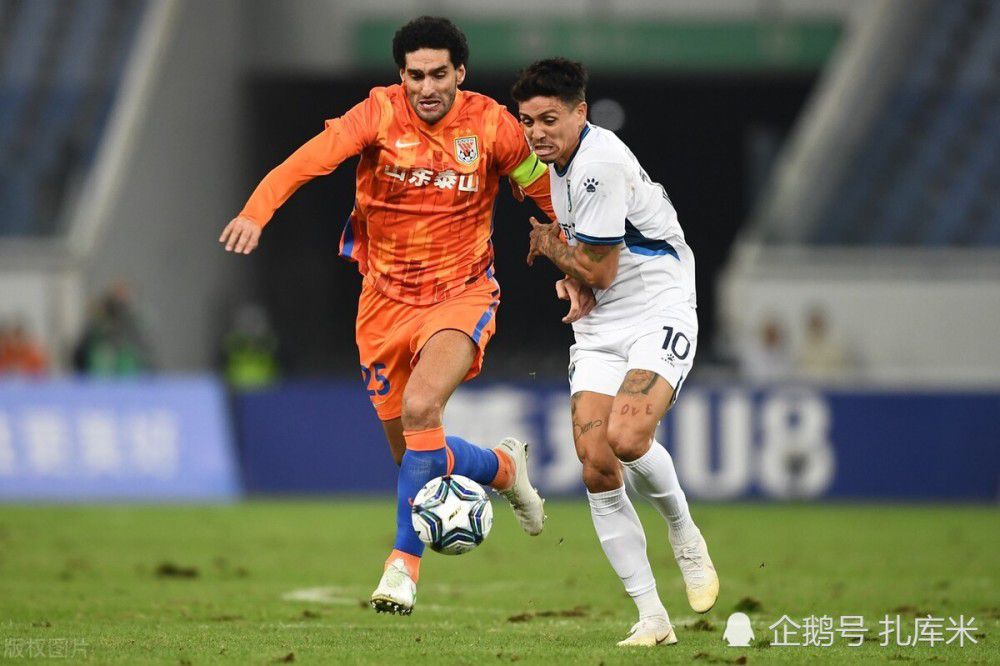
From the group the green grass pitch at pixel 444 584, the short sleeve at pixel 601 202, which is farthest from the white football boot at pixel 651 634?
the short sleeve at pixel 601 202

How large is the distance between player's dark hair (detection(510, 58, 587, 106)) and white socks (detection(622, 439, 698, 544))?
162 cm

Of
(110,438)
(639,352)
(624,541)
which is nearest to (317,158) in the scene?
(639,352)

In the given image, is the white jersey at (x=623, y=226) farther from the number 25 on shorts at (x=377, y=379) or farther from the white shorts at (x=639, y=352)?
the number 25 on shorts at (x=377, y=379)

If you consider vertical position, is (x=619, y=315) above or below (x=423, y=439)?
above

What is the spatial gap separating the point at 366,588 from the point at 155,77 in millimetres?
13842

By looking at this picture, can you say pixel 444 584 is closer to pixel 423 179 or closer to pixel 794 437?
pixel 423 179

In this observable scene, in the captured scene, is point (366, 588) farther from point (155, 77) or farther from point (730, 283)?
point (155, 77)

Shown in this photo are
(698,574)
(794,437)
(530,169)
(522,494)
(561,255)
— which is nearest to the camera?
(561,255)

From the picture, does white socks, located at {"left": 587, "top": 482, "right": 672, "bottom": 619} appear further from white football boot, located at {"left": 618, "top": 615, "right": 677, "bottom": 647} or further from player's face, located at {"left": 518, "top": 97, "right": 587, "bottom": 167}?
player's face, located at {"left": 518, "top": 97, "right": 587, "bottom": 167}

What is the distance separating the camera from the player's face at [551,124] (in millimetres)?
7105

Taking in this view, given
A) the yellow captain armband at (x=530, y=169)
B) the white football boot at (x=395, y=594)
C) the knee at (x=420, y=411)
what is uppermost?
the yellow captain armband at (x=530, y=169)

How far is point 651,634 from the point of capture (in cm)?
712

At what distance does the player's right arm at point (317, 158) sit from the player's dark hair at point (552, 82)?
763mm

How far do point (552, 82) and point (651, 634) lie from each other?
248 centimetres
